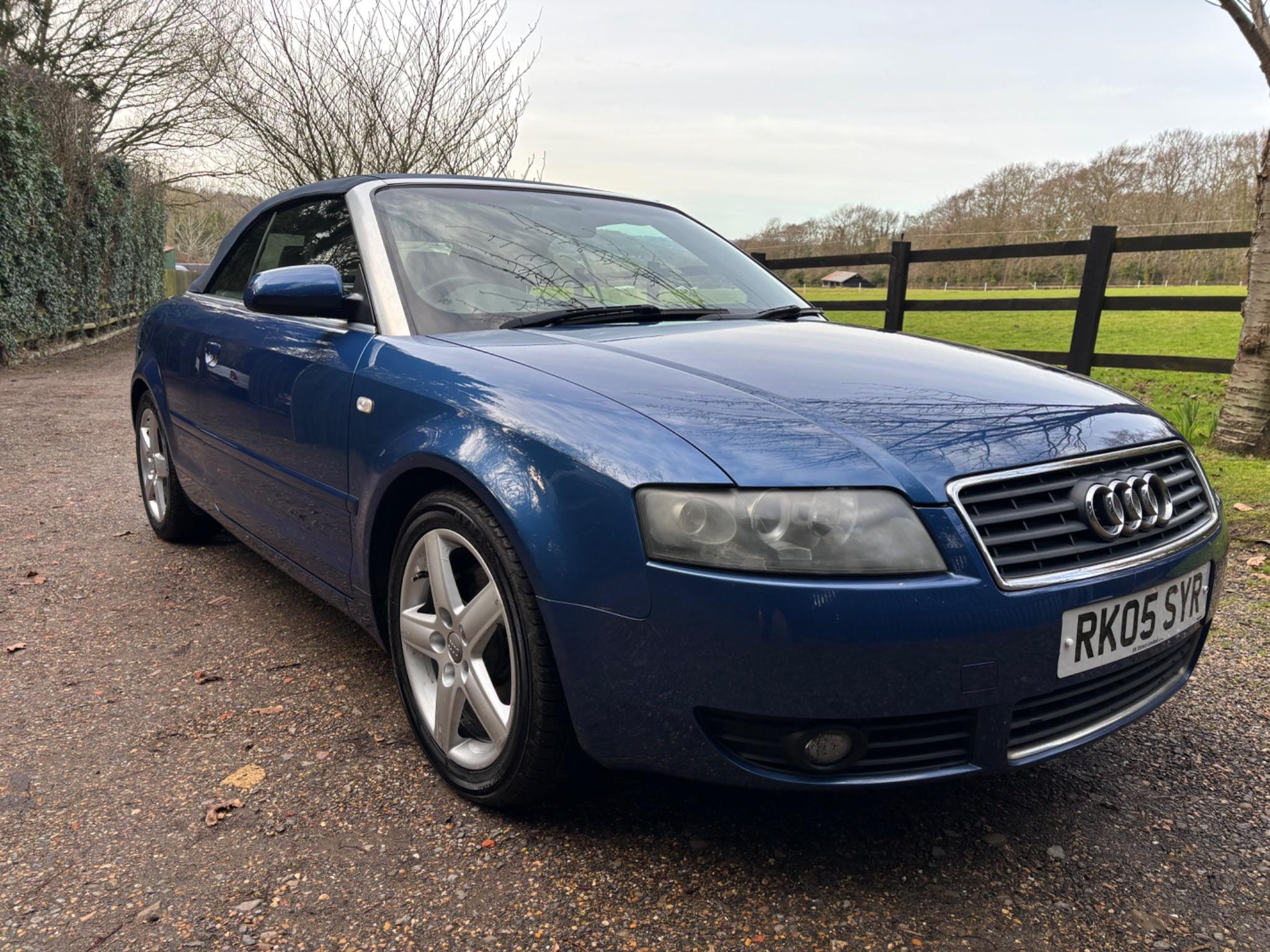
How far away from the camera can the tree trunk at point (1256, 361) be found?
213 inches

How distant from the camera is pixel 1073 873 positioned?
190 cm

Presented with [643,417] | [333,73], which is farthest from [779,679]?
[333,73]

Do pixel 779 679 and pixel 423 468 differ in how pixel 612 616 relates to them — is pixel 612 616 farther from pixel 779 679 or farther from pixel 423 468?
pixel 423 468

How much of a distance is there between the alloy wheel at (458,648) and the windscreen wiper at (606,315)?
2.35 feet

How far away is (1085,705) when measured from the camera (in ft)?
6.13

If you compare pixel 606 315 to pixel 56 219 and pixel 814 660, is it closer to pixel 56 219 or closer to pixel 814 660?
pixel 814 660

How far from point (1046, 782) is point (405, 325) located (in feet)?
6.59

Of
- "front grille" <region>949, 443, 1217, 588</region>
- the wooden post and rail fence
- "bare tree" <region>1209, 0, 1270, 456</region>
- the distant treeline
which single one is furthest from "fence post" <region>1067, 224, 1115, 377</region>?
the distant treeline

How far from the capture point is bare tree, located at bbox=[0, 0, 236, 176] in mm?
16562

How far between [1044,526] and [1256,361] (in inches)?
188

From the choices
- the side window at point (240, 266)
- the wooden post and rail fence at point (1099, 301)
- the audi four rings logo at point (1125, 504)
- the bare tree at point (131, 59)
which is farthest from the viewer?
the bare tree at point (131, 59)

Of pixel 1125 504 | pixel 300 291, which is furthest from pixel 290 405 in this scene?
pixel 1125 504

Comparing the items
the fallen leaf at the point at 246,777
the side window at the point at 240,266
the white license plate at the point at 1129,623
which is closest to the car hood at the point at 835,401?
the white license plate at the point at 1129,623

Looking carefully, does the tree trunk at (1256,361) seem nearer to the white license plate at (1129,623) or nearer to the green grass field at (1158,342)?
the green grass field at (1158,342)
